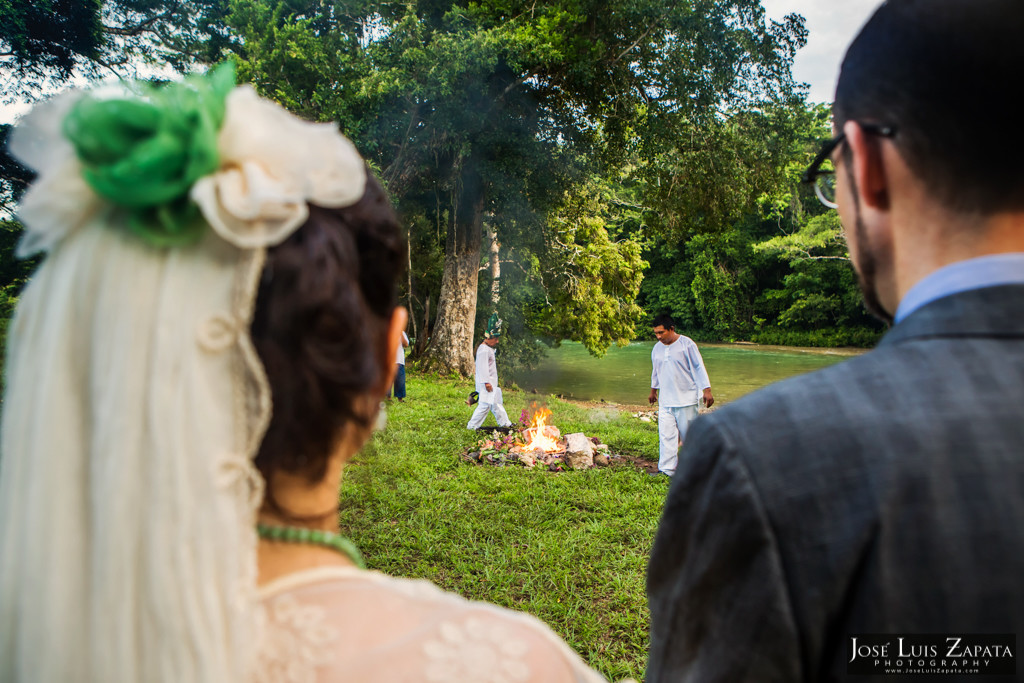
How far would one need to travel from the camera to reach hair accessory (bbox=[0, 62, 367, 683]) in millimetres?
743

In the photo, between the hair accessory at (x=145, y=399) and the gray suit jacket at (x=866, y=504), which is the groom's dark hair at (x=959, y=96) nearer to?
the gray suit jacket at (x=866, y=504)

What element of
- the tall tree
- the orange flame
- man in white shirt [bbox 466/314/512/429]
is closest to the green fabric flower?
the orange flame

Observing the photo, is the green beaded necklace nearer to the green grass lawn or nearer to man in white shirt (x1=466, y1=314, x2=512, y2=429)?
the green grass lawn

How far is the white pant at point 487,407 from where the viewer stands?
943 centimetres

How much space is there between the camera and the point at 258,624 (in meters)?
0.77

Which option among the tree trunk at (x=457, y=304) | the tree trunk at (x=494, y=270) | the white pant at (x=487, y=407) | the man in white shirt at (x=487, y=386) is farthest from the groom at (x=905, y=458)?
the tree trunk at (x=494, y=270)

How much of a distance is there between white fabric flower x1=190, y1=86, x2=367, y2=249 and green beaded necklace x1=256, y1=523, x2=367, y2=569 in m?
0.38

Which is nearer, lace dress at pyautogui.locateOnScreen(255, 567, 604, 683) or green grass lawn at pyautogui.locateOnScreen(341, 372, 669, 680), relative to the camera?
lace dress at pyautogui.locateOnScreen(255, 567, 604, 683)

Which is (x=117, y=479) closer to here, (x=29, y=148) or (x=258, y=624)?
(x=258, y=624)

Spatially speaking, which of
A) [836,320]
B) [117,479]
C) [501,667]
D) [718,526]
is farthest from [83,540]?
[836,320]

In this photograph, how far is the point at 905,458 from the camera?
81cm

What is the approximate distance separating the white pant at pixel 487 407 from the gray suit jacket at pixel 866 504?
854 centimetres

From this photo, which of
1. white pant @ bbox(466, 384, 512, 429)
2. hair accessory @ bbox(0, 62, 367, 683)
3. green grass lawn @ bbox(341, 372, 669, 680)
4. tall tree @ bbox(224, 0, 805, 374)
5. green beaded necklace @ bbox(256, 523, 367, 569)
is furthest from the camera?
tall tree @ bbox(224, 0, 805, 374)

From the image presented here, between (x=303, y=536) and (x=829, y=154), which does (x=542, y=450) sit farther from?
(x=303, y=536)
